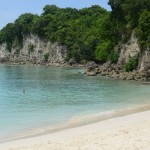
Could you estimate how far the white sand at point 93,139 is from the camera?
1492 centimetres

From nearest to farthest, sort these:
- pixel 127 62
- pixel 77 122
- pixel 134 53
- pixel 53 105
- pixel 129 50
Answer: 1. pixel 77 122
2. pixel 53 105
3. pixel 134 53
4. pixel 127 62
5. pixel 129 50

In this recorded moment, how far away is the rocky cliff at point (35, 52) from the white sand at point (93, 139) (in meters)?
97.3

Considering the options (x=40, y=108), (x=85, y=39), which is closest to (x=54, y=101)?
(x=40, y=108)

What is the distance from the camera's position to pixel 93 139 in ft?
53.9

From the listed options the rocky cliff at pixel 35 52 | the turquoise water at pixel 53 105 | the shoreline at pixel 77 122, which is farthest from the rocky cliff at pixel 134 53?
the rocky cliff at pixel 35 52

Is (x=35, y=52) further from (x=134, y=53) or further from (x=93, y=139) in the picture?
(x=93, y=139)

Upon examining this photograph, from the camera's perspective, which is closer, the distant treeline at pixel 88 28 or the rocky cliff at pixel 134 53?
the rocky cliff at pixel 134 53

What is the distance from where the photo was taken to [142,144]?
14.8 meters

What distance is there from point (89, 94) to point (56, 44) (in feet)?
272

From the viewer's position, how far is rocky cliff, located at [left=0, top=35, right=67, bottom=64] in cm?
Result: 11981

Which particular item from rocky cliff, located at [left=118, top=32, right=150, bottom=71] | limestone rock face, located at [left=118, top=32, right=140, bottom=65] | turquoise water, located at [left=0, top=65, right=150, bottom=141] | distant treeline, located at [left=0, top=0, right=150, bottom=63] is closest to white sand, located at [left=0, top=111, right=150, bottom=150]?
turquoise water, located at [left=0, top=65, right=150, bottom=141]

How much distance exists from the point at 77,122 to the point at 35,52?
11267 centimetres

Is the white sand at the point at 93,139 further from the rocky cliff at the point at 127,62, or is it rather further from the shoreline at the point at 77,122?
the rocky cliff at the point at 127,62

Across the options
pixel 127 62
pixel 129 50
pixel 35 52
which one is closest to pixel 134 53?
pixel 127 62
